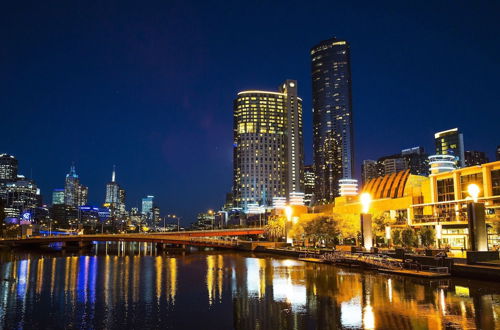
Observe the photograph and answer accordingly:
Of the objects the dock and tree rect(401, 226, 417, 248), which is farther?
tree rect(401, 226, 417, 248)

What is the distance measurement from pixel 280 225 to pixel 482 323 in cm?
11105

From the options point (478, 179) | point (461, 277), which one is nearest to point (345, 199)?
point (478, 179)

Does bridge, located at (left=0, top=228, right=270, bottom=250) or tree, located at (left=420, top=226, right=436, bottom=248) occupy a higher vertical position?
tree, located at (left=420, top=226, right=436, bottom=248)

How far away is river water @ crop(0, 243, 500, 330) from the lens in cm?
3266

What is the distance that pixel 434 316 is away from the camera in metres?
32.7

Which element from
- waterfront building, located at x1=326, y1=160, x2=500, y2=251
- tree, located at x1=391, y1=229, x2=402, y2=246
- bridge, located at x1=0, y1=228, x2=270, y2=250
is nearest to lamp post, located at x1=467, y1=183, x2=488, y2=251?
waterfront building, located at x1=326, y1=160, x2=500, y2=251

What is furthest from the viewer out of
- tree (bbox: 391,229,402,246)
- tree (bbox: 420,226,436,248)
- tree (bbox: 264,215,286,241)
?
tree (bbox: 264,215,286,241)

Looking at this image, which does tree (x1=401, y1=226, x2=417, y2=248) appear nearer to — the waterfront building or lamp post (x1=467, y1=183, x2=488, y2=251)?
the waterfront building

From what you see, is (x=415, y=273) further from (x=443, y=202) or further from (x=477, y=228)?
(x=443, y=202)

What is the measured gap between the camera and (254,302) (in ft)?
135

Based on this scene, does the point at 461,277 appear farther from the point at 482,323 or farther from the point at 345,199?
the point at 345,199

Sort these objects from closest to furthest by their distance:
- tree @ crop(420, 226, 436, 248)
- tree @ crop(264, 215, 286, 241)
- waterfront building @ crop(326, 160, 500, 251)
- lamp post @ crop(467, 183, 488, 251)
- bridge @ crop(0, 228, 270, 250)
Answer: lamp post @ crop(467, 183, 488, 251)
tree @ crop(420, 226, 436, 248)
waterfront building @ crop(326, 160, 500, 251)
bridge @ crop(0, 228, 270, 250)
tree @ crop(264, 215, 286, 241)

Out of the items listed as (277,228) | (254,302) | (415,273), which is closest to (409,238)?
(415,273)

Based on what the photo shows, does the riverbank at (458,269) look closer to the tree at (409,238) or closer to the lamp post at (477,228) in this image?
the lamp post at (477,228)
